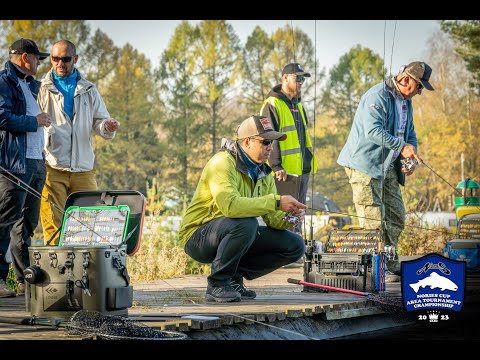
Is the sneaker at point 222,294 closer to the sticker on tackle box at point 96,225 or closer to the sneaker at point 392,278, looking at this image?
the sticker on tackle box at point 96,225

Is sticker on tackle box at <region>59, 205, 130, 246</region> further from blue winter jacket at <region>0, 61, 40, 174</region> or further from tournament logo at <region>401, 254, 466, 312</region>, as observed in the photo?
tournament logo at <region>401, 254, 466, 312</region>

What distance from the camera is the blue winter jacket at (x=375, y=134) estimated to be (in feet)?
27.8

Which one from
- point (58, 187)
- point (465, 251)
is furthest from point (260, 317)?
point (465, 251)

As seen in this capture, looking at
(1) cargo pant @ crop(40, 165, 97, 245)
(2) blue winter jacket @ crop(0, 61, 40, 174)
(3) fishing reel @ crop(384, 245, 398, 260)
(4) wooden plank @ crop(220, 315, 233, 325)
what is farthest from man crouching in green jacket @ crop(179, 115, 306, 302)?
(3) fishing reel @ crop(384, 245, 398, 260)

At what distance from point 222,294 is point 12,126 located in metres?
1.69

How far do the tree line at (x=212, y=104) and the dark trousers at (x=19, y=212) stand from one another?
2018 centimetres

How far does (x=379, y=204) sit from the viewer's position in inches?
339

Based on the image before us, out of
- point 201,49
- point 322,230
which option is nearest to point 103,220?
point 322,230

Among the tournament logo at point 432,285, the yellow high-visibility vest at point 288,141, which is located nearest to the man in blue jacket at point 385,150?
the yellow high-visibility vest at point 288,141

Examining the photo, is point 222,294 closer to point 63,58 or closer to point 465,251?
point 63,58

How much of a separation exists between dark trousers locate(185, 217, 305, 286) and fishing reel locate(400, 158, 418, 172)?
1862 mm
